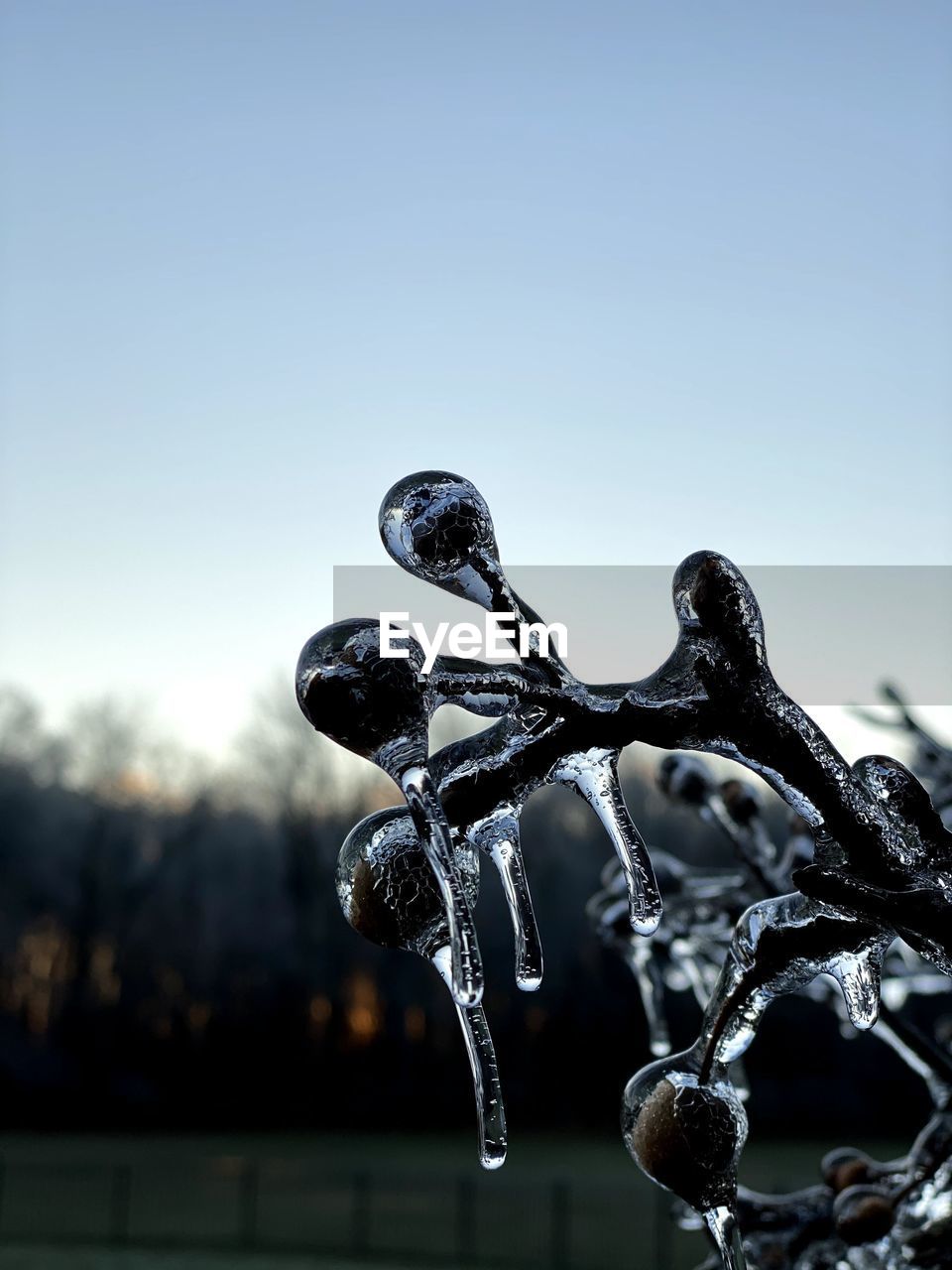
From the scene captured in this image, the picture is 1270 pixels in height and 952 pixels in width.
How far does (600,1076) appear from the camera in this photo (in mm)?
20344

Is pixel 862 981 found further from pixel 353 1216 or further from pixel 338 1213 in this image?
pixel 338 1213

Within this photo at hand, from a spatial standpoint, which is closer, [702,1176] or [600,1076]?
[702,1176]

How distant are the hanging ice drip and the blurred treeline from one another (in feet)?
60.5

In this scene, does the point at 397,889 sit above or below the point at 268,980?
below

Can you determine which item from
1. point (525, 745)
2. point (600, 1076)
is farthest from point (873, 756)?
point (600, 1076)

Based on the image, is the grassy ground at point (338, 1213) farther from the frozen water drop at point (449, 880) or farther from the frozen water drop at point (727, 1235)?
the frozen water drop at point (449, 880)

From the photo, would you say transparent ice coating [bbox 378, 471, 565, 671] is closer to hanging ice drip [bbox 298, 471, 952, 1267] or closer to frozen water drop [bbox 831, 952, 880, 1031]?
hanging ice drip [bbox 298, 471, 952, 1267]

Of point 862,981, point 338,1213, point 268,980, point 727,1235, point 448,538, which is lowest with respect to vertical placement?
point 727,1235

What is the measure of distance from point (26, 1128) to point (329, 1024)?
15.1 feet

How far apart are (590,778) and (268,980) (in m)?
21.8

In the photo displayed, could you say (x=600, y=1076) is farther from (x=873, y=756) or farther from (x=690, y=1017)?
(x=873, y=756)

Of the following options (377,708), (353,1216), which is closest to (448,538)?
(377,708)

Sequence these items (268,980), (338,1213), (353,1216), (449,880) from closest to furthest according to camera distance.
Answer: (449,880), (353,1216), (338,1213), (268,980)

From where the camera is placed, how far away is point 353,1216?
12992 mm
